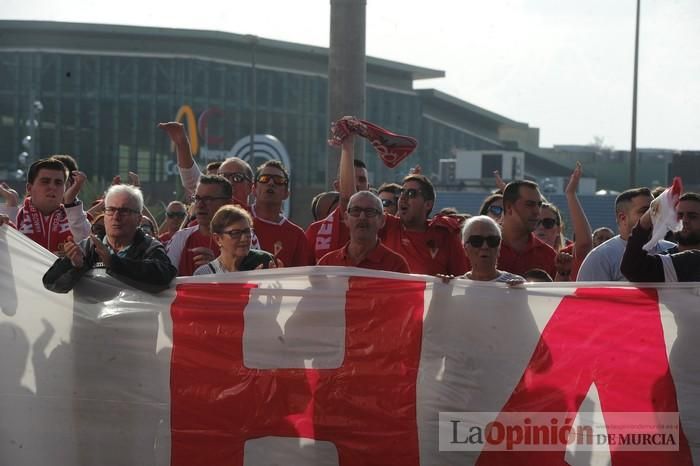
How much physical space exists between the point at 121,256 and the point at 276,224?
147 cm

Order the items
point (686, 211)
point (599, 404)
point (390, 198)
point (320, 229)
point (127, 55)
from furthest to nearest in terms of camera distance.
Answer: point (127, 55) < point (390, 198) < point (320, 229) < point (686, 211) < point (599, 404)

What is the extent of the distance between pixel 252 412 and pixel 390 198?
345 cm

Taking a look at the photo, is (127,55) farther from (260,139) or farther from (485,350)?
(485,350)

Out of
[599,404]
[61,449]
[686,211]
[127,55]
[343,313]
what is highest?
[127,55]

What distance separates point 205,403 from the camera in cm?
541

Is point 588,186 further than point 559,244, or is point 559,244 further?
point 588,186

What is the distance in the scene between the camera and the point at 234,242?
554 centimetres

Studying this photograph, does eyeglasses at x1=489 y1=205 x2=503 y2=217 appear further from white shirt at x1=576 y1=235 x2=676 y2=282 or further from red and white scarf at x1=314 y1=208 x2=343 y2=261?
white shirt at x1=576 y1=235 x2=676 y2=282

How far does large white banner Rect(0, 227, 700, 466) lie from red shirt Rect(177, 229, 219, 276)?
2.73 ft

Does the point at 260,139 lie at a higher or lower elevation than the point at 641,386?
higher

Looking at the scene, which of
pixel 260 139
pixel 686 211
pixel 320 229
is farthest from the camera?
pixel 260 139

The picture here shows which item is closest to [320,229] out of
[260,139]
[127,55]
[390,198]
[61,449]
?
[390,198]

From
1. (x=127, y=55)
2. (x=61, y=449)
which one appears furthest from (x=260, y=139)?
(x=127, y=55)

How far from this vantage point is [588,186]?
69.4 metres
